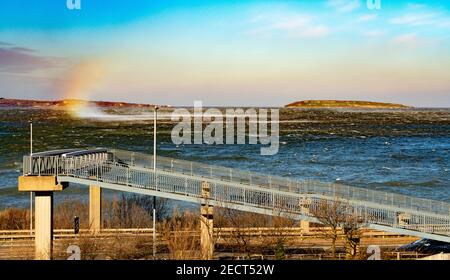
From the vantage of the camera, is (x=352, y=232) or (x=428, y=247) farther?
(x=428, y=247)

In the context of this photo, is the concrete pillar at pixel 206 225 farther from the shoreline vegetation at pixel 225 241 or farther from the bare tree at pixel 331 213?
the bare tree at pixel 331 213

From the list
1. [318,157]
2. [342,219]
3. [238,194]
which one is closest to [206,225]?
[238,194]

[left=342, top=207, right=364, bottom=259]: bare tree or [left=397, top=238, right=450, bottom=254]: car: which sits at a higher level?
[left=342, top=207, right=364, bottom=259]: bare tree

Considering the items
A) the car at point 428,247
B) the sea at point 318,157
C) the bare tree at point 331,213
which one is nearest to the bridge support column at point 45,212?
the bare tree at point 331,213

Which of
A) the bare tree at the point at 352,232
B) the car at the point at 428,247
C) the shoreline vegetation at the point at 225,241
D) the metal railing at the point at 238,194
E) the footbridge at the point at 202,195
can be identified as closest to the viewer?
the bare tree at the point at 352,232

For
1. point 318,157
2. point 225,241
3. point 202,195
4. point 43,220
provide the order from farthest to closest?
point 318,157 < point 225,241 < point 202,195 < point 43,220

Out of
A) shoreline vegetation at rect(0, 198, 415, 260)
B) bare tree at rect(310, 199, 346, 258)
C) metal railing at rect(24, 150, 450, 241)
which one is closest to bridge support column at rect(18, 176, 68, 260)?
metal railing at rect(24, 150, 450, 241)

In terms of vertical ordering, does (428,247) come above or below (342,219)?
below

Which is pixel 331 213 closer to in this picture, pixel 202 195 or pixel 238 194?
pixel 238 194

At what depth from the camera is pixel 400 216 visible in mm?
25516

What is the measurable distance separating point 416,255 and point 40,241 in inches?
569

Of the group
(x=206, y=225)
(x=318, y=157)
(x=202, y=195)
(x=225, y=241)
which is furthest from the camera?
(x=318, y=157)

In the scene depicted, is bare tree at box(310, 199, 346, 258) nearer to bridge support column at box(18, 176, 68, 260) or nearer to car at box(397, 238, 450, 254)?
car at box(397, 238, 450, 254)
